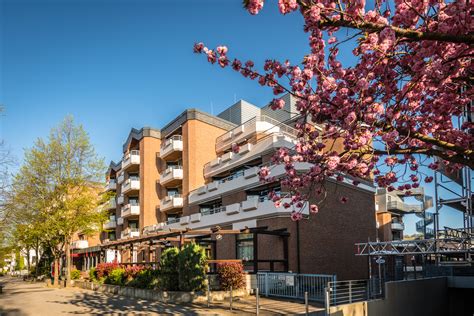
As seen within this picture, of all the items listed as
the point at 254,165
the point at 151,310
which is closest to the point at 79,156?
the point at 254,165

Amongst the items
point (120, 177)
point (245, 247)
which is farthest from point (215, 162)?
point (120, 177)

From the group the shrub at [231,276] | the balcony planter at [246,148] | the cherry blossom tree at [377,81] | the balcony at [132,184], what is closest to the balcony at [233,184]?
the balcony planter at [246,148]

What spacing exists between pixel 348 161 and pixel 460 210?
18.1 metres

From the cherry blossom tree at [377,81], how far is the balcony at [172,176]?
31238mm

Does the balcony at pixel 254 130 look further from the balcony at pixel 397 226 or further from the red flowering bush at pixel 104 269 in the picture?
the balcony at pixel 397 226

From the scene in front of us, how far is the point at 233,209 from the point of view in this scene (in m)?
31.8

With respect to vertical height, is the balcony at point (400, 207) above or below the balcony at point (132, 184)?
below

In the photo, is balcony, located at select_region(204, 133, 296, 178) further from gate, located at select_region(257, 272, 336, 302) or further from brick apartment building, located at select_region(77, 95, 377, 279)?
gate, located at select_region(257, 272, 336, 302)

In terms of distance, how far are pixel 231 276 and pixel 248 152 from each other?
13761 millimetres

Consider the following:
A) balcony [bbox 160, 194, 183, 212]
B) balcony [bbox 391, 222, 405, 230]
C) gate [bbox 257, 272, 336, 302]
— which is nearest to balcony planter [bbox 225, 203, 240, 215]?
balcony [bbox 160, 194, 183, 212]

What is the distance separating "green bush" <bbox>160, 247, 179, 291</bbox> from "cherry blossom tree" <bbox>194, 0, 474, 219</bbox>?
12110 mm

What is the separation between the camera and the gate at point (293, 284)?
19922 mm

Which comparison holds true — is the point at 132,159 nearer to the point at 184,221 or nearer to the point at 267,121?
the point at 184,221

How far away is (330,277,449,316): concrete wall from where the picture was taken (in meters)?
13.9
